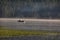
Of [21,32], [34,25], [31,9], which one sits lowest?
[21,32]

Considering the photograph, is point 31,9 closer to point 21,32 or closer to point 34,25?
point 34,25

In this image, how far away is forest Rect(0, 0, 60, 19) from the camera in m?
3.95

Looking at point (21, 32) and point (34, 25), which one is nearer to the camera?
point (21, 32)

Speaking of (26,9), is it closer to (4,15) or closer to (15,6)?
(15,6)

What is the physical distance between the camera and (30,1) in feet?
13.1

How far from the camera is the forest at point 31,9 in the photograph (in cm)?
395

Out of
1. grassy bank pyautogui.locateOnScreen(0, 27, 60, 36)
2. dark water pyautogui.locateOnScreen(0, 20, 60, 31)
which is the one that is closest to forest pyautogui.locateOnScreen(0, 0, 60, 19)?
dark water pyautogui.locateOnScreen(0, 20, 60, 31)

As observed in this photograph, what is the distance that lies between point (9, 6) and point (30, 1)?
1.65 ft

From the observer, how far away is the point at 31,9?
3957 millimetres

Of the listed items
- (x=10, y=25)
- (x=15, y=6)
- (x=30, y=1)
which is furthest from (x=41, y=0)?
(x=10, y=25)

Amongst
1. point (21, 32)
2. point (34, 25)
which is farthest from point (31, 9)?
point (21, 32)

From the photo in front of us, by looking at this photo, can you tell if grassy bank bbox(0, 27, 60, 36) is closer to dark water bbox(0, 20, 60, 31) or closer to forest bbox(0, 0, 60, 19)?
dark water bbox(0, 20, 60, 31)

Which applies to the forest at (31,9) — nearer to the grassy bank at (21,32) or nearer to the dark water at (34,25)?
the dark water at (34,25)

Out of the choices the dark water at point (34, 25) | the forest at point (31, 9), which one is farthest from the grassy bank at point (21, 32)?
the forest at point (31, 9)
